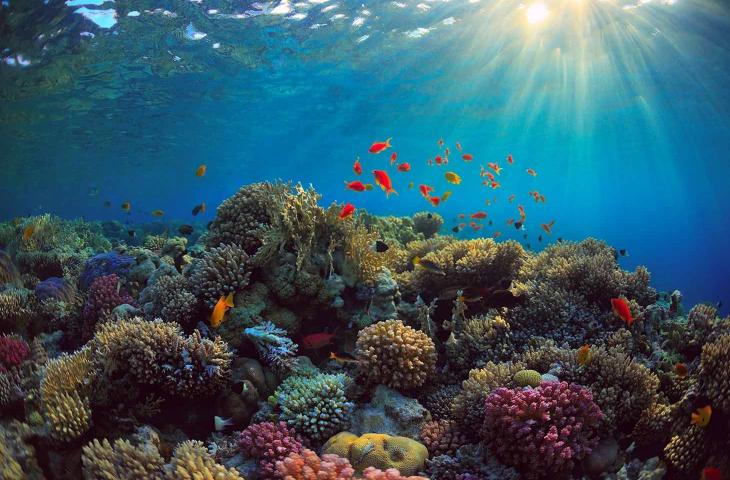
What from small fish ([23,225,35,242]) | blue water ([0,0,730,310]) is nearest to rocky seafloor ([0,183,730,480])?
small fish ([23,225,35,242])

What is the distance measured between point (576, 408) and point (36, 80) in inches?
1125

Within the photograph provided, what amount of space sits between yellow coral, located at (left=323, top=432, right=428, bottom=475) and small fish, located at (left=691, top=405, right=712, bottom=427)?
8.87 ft

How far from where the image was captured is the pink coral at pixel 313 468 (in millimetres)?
3488

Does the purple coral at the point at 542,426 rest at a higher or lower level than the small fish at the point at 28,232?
higher

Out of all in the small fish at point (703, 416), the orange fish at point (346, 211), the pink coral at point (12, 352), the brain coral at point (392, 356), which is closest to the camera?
the small fish at point (703, 416)

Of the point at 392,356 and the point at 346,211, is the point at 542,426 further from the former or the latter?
the point at 346,211

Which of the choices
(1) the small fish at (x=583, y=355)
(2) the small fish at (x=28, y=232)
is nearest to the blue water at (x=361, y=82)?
(2) the small fish at (x=28, y=232)

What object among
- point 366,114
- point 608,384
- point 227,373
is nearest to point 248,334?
point 227,373

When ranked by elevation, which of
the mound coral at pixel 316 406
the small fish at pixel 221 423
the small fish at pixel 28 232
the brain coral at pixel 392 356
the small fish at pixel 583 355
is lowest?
the small fish at pixel 28 232

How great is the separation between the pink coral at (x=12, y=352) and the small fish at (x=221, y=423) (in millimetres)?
3880

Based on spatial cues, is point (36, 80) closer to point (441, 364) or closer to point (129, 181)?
point (441, 364)

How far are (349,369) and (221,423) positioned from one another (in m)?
1.90

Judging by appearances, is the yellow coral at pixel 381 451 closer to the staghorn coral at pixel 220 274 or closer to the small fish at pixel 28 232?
the staghorn coral at pixel 220 274

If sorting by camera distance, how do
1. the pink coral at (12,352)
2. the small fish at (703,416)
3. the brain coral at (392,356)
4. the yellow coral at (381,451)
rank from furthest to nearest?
1. the pink coral at (12,352)
2. the brain coral at (392,356)
3. the yellow coral at (381,451)
4. the small fish at (703,416)
